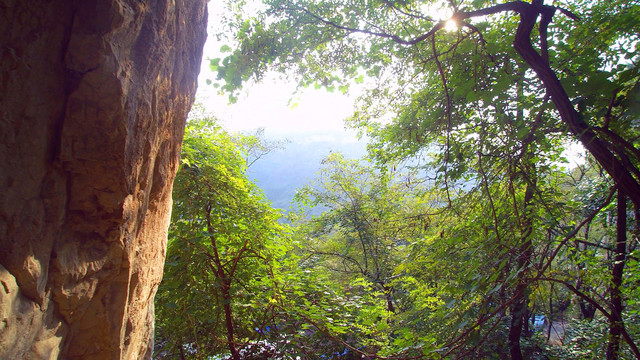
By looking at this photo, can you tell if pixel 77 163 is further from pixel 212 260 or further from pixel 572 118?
pixel 212 260

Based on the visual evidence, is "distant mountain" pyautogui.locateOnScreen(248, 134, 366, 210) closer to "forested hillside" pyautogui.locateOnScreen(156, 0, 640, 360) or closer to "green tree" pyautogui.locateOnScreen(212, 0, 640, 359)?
"forested hillside" pyautogui.locateOnScreen(156, 0, 640, 360)

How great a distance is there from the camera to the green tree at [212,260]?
4543 mm

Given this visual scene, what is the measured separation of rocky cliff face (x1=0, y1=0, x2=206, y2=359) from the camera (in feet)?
4.79

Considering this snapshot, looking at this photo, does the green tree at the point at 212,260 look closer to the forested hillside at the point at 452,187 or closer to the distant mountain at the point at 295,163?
the forested hillside at the point at 452,187

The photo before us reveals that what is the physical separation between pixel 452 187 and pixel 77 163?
11.5 ft

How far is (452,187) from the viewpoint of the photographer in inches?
151


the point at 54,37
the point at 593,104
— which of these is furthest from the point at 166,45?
the point at 593,104

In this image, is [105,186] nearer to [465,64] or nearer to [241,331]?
[465,64]

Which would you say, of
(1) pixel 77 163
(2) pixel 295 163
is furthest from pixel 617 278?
(2) pixel 295 163

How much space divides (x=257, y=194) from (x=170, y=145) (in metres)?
3.04

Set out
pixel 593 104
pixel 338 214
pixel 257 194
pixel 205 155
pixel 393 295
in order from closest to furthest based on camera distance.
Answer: pixel 593 104 < pixel 205 155 < pixel 257 194 < pixel 393 295 < pixel 338 214

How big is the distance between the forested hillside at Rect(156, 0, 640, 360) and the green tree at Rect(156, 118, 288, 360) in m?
0.03

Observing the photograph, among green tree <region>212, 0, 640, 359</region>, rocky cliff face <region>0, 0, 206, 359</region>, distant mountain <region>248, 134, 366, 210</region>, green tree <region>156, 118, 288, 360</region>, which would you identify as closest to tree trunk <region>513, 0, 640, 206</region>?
green tree <region>212, 0, 640, 359</region>

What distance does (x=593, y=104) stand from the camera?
8.46ft
